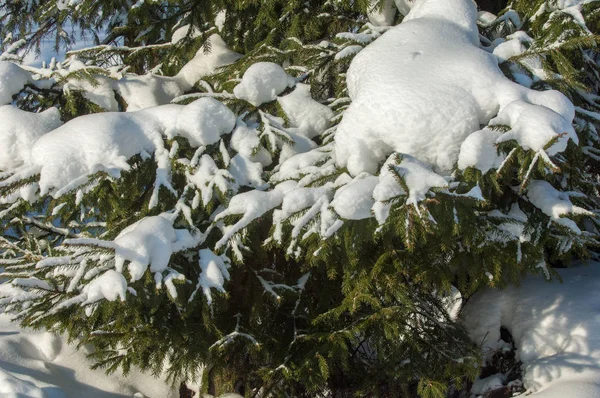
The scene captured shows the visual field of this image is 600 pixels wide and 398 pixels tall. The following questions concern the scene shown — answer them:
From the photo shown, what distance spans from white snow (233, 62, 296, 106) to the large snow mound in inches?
23.2

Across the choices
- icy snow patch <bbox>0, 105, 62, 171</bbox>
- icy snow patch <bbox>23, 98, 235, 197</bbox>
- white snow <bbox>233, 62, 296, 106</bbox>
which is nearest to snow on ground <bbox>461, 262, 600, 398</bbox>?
white snow <bbox>233, 62, 296, 106</bbox>

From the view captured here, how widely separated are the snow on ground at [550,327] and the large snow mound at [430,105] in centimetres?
128

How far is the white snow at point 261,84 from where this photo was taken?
128 inches

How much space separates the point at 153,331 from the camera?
2.90 meters

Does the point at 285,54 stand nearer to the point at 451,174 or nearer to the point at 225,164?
the point at 225,164

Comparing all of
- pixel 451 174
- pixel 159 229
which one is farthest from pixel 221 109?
pixel 451 174

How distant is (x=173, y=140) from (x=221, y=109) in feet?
1.12

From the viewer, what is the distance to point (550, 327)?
3.13m

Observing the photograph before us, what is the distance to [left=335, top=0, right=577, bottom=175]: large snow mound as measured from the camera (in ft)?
8.45

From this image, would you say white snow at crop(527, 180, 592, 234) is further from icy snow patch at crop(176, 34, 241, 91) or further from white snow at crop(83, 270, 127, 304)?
icy snow patch at crop(176, 34, 241, 91)

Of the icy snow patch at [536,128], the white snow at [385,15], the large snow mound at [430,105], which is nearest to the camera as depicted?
the icy snow patch at [536,128]

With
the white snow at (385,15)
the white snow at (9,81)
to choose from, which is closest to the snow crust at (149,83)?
the white snow at (9,81)

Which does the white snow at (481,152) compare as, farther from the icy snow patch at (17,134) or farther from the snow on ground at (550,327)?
the icy snow patch at (17,134)

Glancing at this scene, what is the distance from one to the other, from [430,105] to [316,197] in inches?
29.4
